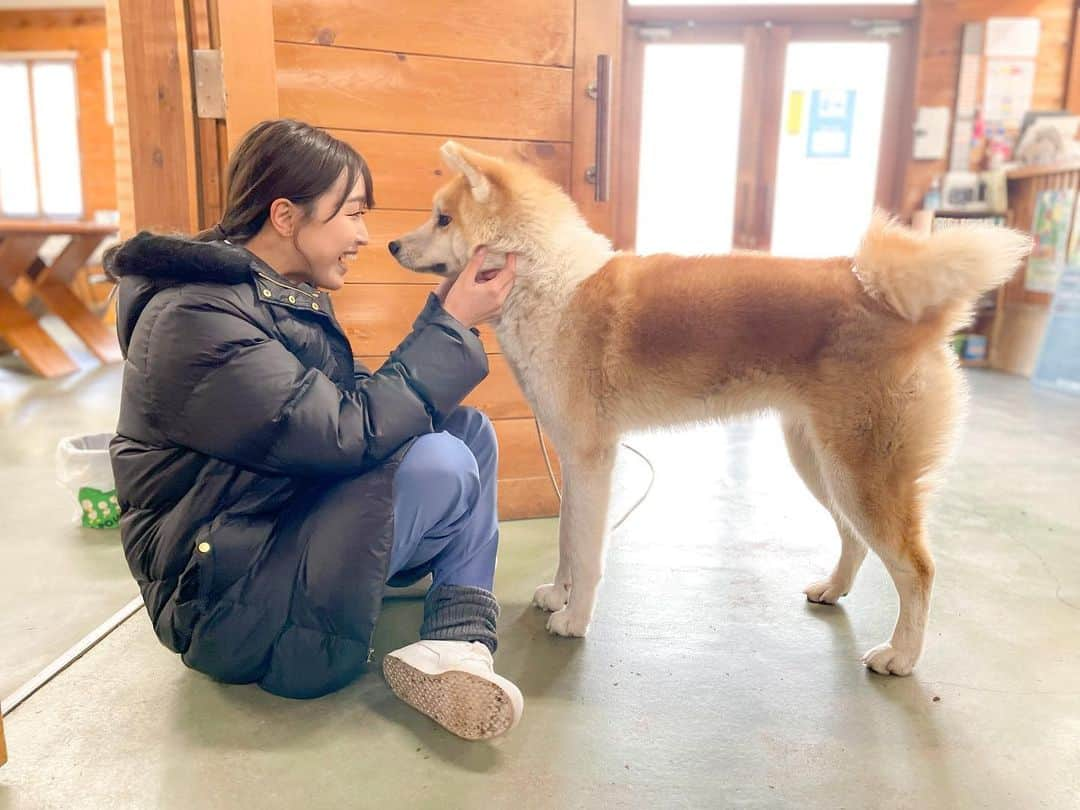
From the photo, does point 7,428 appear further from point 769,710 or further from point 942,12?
point 942,12

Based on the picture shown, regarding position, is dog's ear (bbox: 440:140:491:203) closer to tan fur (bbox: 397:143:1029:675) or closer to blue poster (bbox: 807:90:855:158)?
tan fur (bbox: 397:143:1029:675)

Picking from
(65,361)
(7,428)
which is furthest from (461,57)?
(65,361)

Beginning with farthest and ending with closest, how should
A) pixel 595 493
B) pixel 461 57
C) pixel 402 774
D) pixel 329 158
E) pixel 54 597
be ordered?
pixel 461 57
pixel 54 597
pixel 595 493
pixel 329 158
pixel 402 774

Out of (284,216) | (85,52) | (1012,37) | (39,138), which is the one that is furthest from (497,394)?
(39,138)

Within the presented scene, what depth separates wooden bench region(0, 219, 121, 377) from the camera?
4637 millimetres

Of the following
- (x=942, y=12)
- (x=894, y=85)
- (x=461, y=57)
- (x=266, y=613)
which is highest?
(x=942, y=12)

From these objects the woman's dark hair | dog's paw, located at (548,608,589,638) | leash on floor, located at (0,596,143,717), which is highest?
the woman's dark hair

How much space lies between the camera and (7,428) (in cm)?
335

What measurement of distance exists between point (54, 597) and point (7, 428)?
206 cm

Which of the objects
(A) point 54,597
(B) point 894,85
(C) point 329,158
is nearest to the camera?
(C) point 329,158

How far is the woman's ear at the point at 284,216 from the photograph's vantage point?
131 centimetres

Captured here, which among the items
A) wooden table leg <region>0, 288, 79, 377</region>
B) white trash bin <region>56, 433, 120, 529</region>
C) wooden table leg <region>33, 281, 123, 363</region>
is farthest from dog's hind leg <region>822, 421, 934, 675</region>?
wooden table leg <region>33, 281, 123, 363</region>

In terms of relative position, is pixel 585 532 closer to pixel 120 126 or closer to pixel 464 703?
pixel 464 703

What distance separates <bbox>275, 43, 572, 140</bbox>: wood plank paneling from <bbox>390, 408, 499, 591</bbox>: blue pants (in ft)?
3.40
